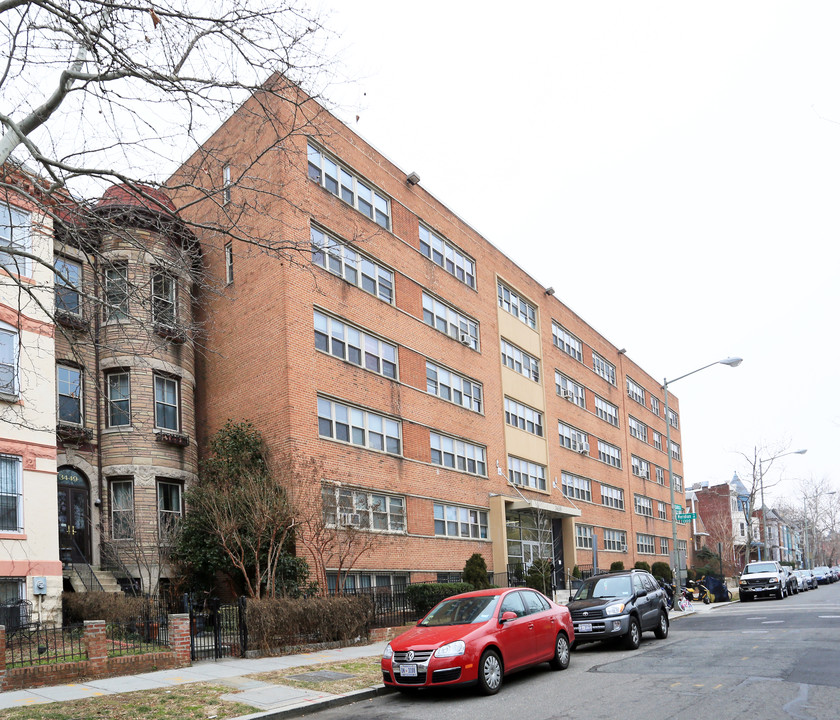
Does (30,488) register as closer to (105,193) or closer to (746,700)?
(105,193)

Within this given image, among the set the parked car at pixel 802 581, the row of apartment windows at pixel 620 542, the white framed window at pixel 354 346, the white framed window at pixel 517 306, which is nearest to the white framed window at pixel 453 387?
the white framed window at pixel 354 346

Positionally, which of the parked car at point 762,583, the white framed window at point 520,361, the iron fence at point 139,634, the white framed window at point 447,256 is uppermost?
the white framed window at point 447,256

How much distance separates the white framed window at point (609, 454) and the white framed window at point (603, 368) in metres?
4.29

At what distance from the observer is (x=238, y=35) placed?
9.11m

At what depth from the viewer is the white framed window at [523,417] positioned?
3583cm

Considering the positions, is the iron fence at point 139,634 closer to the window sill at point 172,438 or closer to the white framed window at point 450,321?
the window sill at point 172,438

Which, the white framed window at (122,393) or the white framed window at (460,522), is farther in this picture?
the white framed window at (460,522)

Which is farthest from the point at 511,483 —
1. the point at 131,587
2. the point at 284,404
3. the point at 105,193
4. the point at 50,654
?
the point at 105,193

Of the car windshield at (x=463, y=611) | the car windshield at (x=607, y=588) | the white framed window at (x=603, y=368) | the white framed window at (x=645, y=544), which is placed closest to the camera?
the car windshield at (x=463, y=611)

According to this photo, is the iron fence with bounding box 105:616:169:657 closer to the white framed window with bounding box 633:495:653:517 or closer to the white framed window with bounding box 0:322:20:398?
the white framed window with bounding box 0:322:20:398

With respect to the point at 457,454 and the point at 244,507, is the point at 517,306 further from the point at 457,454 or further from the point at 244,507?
the point at 244,507

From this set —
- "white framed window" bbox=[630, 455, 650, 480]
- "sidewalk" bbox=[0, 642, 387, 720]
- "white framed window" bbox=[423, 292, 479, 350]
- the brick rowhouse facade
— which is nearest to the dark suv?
"sidewalk" bbox=[0, 642, 387, 720]

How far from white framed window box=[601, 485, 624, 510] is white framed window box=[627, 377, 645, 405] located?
26.7 feet

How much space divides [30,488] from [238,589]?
5911mm
